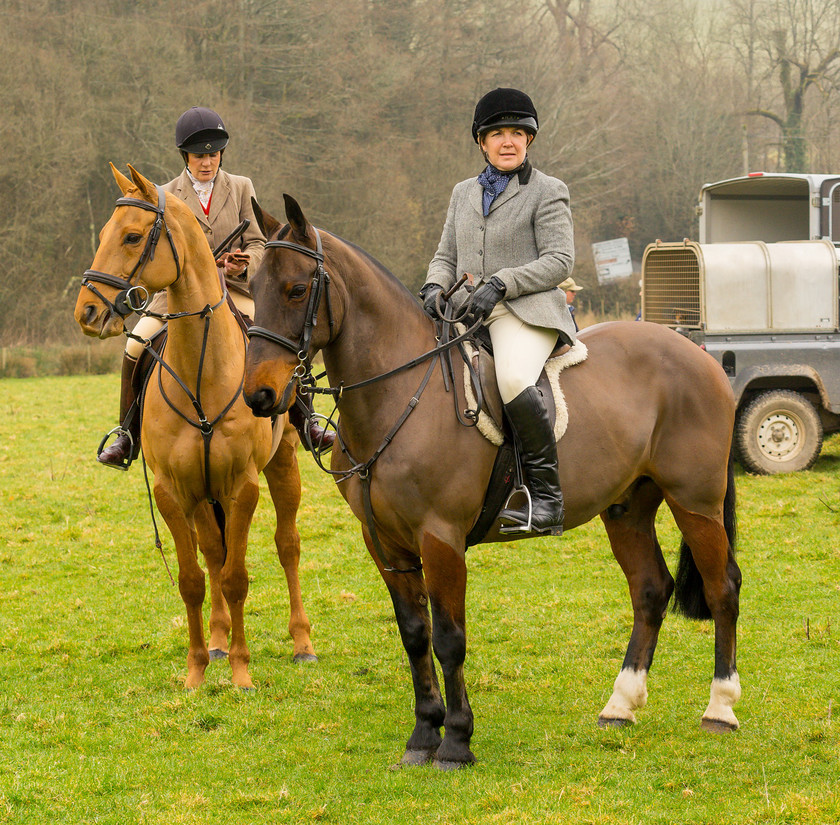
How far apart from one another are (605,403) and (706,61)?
37216mm

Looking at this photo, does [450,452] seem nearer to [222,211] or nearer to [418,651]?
[418,651]

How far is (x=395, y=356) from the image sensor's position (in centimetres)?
411

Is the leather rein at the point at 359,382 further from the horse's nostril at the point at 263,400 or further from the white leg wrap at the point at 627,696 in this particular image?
the white leg wrap at the point at 627,696

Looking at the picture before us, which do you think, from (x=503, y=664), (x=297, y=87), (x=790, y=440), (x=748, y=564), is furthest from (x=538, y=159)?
(x=503, y=664)

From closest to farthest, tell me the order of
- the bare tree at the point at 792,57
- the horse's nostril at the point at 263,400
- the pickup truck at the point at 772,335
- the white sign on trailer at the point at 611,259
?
the horse's nostril at the point at 263,400, the pickup truck at the point at 772,335, the white sign on trailer at the point at 611,259, the bare tree at the point at 792,57

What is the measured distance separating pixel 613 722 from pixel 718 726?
487mm

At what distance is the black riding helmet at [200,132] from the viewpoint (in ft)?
18.2

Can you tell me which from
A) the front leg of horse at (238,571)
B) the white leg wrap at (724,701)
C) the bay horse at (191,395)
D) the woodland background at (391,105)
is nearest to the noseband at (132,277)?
the bay horse at (191,395)

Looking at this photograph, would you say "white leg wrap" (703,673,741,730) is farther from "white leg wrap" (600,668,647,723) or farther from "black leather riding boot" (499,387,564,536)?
"black leather riding boot" (499,387,564,536)

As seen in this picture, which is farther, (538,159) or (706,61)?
(706,61)

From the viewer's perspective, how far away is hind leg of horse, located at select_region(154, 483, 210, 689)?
5289 millimetres

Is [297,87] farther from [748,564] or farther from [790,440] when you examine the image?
[748,564]

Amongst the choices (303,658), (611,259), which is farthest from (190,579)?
(611,259)

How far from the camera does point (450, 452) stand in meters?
4.07
